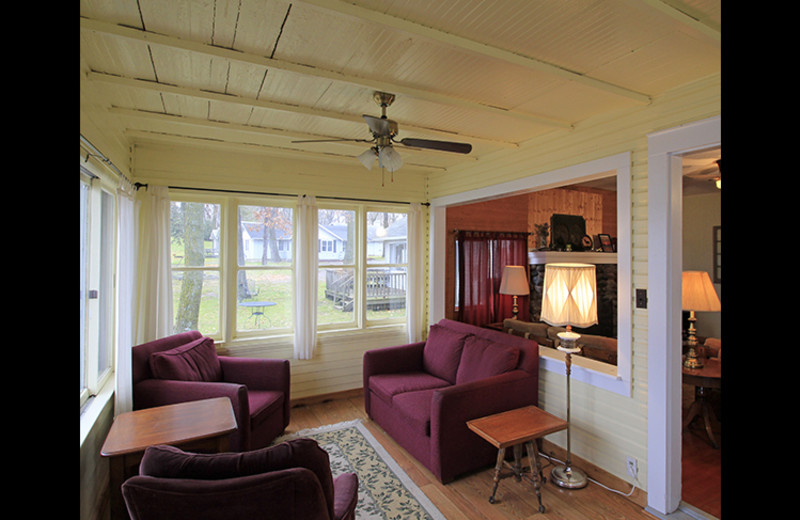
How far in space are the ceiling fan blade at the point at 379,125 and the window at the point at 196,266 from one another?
2.22 metres

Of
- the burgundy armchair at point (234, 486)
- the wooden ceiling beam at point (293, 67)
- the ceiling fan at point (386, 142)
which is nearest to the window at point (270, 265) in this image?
the ceiling fan at point (386, 142)

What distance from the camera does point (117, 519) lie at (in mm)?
2078

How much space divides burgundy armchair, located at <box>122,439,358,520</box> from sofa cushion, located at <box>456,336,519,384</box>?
1.98 m

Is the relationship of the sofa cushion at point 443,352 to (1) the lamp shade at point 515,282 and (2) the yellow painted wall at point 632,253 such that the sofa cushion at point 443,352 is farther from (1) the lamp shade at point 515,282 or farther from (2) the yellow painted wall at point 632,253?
(1) the lamp shade at point 515,282

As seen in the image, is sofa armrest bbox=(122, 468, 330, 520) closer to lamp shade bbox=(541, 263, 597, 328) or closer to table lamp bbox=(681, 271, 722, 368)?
lamp shade bbox=(541, 263, 597, 328)

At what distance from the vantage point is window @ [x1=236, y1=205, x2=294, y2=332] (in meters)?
4.19

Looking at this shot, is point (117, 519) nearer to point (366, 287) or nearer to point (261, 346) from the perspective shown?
point (261, 346)

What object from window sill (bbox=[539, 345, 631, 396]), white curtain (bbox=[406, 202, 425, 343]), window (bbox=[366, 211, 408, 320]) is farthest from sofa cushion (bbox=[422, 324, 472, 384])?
window (bbox=[366, 211, 408, 320])

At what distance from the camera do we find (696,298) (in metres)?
3.34

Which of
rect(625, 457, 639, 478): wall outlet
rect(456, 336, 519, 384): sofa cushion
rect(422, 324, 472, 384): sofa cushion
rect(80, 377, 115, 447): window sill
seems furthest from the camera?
rect(422, 324, 472, 384): sofa cushion

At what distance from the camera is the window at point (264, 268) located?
4188 mm
